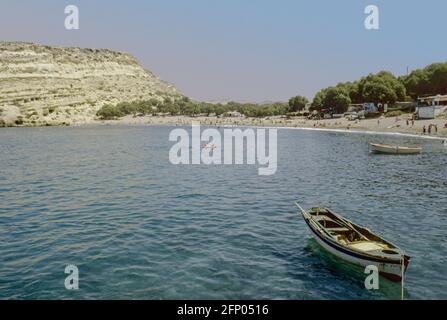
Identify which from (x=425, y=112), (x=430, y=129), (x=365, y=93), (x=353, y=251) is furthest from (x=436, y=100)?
(x=353, y=251)

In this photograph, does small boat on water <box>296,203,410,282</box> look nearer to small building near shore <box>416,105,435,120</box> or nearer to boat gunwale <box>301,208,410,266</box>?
boat gunwale <box>301,208,410,266</box>

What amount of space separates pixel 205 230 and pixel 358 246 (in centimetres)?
1064

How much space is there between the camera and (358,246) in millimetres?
19328

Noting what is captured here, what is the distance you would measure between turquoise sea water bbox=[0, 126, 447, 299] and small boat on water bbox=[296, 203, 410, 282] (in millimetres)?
680

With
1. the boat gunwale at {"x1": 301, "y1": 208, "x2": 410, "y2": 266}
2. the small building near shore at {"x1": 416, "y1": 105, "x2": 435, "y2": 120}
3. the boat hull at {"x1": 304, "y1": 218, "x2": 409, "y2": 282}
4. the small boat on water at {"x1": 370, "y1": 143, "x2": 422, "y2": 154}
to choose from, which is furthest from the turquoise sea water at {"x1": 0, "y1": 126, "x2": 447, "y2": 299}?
the small building near shore at {"x1": 416, "y1": 105, "x2": 435, "y2": 120}

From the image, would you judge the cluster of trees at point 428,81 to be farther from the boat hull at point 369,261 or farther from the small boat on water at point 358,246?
the boat hull at point 369,261

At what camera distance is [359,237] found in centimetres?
2100

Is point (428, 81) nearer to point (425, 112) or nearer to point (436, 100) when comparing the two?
point (436, 100)

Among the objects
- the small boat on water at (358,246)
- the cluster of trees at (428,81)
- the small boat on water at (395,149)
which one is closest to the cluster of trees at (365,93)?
the cluster of trees at (428,81)

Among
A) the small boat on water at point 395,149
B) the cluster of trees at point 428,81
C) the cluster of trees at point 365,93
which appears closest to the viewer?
the small boat on water at point 395,149

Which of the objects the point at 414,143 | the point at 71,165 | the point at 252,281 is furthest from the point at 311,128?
the point at 252,281

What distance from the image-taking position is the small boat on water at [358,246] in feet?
56.4

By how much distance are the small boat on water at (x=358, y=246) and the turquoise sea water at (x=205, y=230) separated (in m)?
0.68
